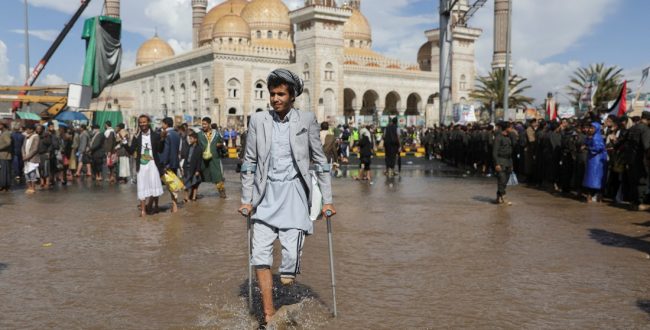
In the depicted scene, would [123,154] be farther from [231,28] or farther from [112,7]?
[231,28]

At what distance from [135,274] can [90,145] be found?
40.2ft

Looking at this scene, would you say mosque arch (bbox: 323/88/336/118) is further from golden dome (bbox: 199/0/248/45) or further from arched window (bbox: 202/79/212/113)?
golden dome (bbox: 199/0/248/45)

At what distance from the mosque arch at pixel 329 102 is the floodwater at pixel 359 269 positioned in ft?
162

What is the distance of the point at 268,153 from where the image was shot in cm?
437

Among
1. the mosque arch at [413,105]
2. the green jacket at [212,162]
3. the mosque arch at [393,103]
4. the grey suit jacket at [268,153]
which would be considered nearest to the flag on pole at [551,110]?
the green jacket at [212,162]

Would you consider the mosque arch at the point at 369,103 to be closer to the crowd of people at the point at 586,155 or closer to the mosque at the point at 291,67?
the mosque at the point at 291,67

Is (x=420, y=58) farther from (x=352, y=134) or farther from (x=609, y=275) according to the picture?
(x=609, y=275)

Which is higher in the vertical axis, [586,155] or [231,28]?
[231,28]

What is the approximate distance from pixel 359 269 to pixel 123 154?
38.9 feet

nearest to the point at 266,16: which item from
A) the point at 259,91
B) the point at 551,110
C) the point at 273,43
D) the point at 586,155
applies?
the point at 273,43

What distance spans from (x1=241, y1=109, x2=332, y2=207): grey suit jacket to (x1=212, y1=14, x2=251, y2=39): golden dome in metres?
62.9

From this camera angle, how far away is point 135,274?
597 cm

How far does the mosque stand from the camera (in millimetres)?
60094

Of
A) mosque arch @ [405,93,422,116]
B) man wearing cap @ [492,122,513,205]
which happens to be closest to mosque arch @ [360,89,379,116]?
mosque arch @ [405,93,422,116]
